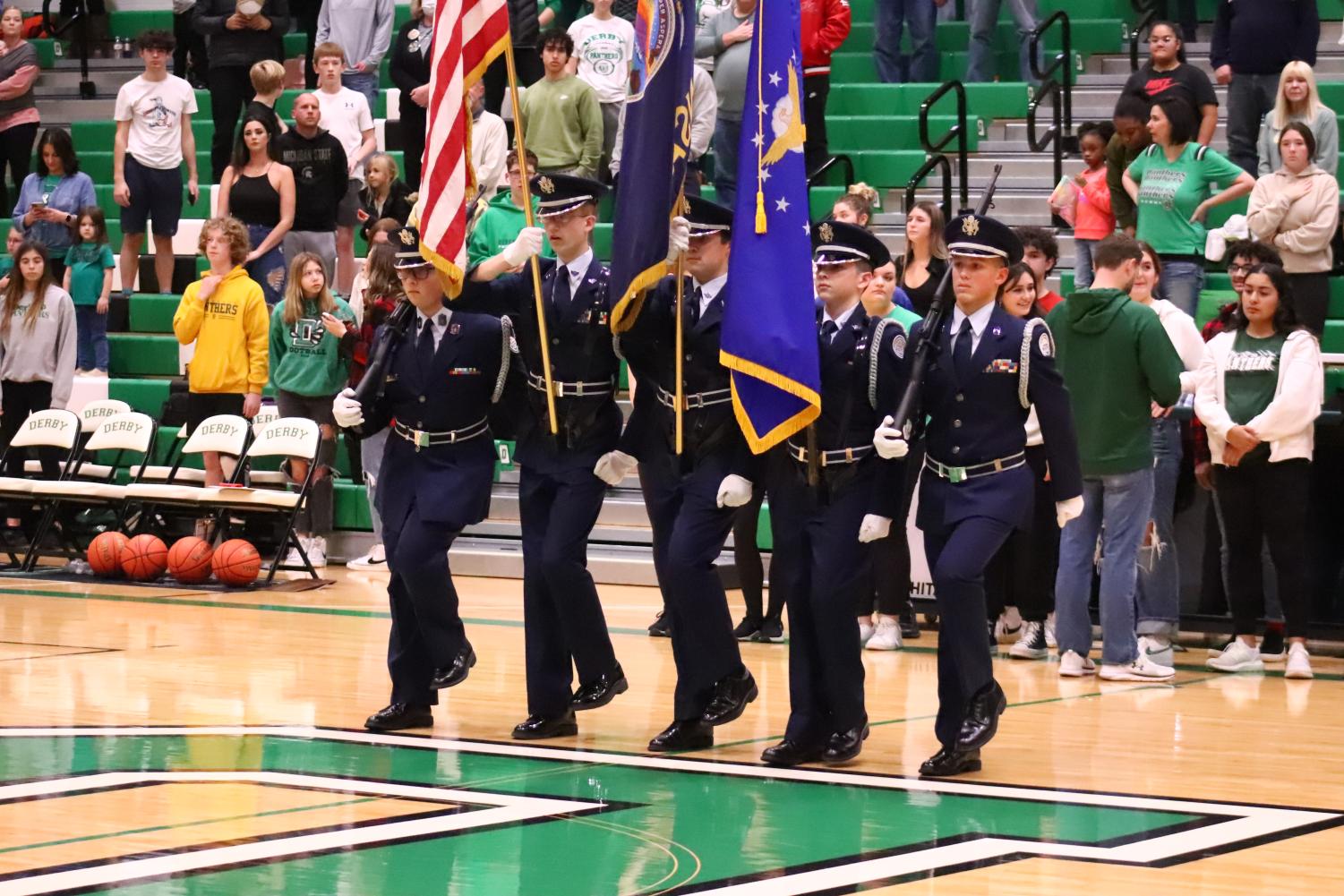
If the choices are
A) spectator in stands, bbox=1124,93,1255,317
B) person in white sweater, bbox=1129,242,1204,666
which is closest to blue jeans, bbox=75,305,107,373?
spectator in stands, bbox=1124,93,1255,317

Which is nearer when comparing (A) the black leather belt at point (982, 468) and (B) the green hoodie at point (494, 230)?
(A) the black leather belt at point (982, 468)

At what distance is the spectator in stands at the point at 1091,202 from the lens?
13.0 m

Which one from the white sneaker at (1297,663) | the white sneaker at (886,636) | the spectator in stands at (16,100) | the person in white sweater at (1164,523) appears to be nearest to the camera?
the white sneaker at (1297,663)

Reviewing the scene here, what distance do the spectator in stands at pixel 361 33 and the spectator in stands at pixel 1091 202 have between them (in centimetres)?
654

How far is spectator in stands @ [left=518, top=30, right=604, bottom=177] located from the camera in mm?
14344

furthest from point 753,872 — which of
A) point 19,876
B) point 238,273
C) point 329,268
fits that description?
point 329,268

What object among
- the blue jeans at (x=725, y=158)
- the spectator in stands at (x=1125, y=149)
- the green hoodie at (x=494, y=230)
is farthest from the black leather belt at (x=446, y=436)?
the blue jeans at (x=725, y=158)

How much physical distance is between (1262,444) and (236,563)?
6.11 metres

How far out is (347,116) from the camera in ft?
52.8

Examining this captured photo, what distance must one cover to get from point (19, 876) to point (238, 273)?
29.6 ft

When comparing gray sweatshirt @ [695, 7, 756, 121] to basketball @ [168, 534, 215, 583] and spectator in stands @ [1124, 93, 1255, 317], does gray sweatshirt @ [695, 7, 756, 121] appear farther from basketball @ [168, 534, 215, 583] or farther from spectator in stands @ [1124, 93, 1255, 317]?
basketball @ [168, 534, 215, 583]

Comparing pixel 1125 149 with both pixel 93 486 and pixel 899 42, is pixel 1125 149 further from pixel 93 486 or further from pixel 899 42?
pixel 93 486

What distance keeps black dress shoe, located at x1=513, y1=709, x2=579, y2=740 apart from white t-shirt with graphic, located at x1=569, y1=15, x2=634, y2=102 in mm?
8117

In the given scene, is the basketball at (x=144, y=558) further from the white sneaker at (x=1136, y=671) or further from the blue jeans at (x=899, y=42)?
the blue jeans at (x=899, y=42)
